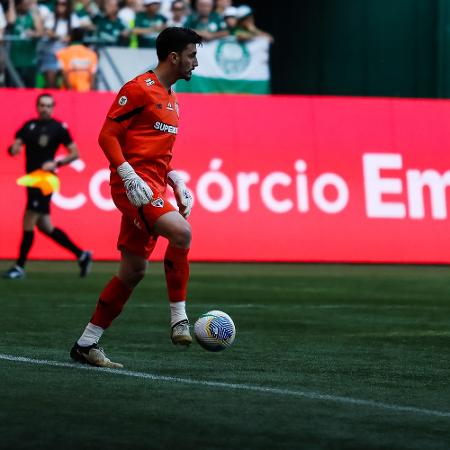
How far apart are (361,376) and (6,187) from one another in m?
11.5

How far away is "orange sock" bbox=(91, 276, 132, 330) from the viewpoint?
8883mm

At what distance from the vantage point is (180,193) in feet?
30.2

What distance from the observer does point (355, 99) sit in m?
20.8

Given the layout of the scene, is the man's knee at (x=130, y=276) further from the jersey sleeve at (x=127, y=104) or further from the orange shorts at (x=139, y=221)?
the jersey sleeve at (x=127, y=104)

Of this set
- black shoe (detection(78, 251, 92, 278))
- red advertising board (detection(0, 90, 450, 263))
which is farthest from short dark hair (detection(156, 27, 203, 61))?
red advertising board (detection(0, 90, 450, 263))

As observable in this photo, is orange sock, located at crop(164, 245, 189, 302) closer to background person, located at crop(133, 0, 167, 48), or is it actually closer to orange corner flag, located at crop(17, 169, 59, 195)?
orange corner flag, located at crop(17, 169, 59, 195)

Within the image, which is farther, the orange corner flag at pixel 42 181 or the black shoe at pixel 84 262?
the orange corner flag at pixel 42 181

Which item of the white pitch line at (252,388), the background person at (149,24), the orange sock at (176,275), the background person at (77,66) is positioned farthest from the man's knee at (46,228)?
the orange sock at (176,275)

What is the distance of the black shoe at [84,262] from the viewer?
17156 mm

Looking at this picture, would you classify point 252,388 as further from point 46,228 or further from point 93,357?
point 46,228

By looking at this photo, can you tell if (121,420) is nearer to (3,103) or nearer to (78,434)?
(78,434)

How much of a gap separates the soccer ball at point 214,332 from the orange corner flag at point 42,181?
28.0ft

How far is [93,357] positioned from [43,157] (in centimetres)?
903

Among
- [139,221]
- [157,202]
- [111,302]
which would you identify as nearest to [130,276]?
[111,302]
